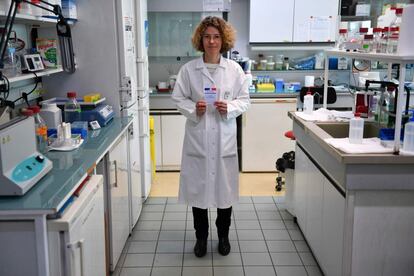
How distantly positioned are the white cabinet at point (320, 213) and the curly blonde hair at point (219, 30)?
93 cm

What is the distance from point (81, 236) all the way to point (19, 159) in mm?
400

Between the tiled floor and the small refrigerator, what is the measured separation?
0.72 metres

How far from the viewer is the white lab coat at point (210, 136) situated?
2789 mm

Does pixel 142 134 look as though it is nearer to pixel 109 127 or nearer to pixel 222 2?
pixel 109 127

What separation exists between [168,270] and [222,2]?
9.54 feet

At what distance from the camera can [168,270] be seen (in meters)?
2.77

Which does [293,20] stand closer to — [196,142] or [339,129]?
[339,129]

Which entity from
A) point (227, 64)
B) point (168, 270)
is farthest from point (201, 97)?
point (168, 270)

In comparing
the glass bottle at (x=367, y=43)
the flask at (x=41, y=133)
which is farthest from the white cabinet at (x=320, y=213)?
the flask at (x=41, y=133)

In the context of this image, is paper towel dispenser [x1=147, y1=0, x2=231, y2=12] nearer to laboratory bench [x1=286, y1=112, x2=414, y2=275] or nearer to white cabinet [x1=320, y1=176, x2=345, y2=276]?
laboratory bench [x1=286, y1=112, x2=414, y2=275]

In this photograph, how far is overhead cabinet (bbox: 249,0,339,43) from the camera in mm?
4656

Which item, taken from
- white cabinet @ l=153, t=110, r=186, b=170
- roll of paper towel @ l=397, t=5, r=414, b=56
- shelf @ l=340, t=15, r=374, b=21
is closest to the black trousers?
roll of paper towel @ l=397, t=5, r=414, b=56

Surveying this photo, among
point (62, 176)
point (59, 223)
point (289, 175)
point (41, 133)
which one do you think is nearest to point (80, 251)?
point (59, 223)

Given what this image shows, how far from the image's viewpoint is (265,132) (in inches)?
183
